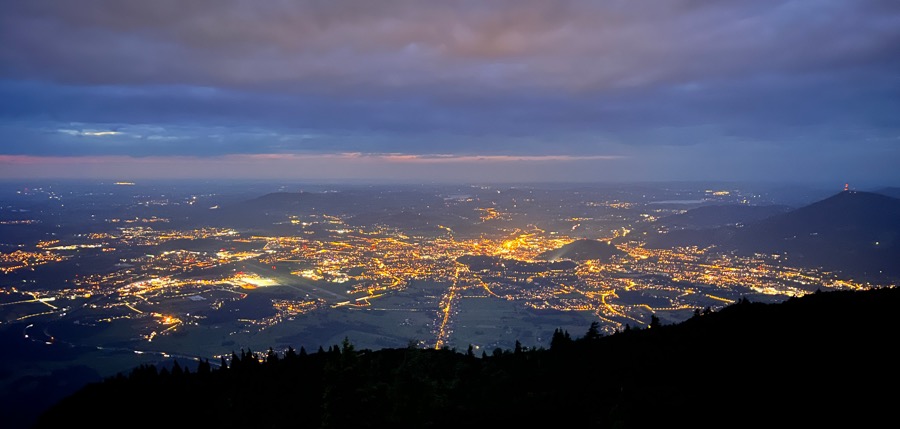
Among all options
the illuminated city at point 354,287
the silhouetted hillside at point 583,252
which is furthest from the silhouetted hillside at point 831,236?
the silhouetted hillside at point 583,252

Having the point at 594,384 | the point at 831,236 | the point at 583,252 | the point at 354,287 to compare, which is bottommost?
the point at 354,287

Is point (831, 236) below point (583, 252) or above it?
above

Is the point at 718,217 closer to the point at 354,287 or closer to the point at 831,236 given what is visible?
the point at 831,236

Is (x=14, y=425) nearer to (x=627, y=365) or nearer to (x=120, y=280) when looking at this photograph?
(x=627, y=365)

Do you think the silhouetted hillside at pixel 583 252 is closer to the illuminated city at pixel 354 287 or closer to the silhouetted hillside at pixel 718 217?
the illuminated city at pixel 354 287

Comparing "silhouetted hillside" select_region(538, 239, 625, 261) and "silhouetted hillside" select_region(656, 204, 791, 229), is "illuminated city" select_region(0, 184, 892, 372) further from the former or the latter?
"silhouetted hillside" select_region(656, 204, 791, 229)

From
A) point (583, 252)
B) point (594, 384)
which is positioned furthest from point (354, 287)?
point (594, 384)

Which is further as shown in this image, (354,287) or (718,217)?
(718,217)
